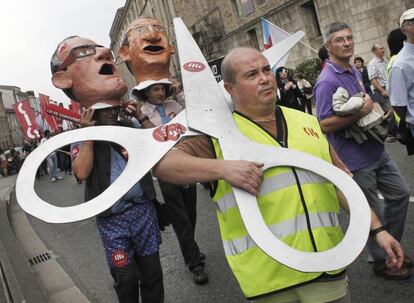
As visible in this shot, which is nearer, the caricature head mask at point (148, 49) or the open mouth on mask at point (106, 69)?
the open mouth on mask at point (106, 69)

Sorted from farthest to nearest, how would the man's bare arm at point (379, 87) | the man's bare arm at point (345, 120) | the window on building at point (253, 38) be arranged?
the window on building at point (253, 38), the man's bare arm at point (379, 87), the man's bare arm at point (345, 120)

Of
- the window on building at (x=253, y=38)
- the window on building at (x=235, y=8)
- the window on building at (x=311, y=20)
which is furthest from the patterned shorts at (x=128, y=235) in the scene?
the window on building at (x=235, y=8)

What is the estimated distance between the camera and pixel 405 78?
10.5 feet

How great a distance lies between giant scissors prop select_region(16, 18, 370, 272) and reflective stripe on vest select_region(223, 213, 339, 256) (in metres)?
0.19

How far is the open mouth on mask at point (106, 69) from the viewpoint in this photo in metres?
2.54

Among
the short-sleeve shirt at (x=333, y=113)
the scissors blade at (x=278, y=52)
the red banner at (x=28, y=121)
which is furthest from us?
the red banner at (x=28, y=121)

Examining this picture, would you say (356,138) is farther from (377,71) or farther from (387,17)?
(387,17)

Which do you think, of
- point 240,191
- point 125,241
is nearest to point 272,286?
point 240,191

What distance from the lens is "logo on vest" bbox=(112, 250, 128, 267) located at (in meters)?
2.64

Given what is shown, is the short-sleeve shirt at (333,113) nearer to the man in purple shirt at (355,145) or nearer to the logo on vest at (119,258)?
the man in purple shirt at (355,145)

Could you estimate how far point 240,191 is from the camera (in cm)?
163

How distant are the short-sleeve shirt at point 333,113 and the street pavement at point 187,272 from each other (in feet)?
2.83

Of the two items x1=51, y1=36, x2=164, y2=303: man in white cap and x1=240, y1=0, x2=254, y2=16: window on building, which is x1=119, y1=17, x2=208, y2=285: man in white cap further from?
x1=240, y1=0, x2=254, y2=16: window on building

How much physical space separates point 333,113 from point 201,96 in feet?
4.79
